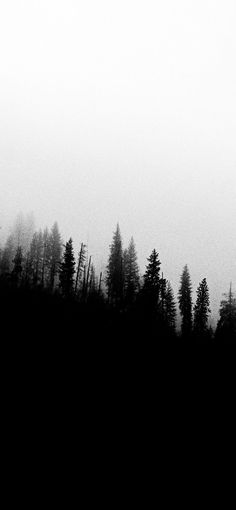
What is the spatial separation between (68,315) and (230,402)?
13.7m

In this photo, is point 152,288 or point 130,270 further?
point 130,270

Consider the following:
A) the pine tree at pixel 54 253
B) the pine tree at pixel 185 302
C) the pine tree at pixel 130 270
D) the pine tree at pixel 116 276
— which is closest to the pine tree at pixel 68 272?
the pine tree at pixel 54 253

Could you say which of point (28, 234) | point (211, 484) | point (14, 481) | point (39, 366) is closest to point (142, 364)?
point (39, 366)

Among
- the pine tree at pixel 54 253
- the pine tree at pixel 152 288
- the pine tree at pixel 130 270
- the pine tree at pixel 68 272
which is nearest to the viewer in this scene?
the pine tree at pixel 152 288

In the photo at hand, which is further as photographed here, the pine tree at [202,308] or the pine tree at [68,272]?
the pine tree at [202,308]

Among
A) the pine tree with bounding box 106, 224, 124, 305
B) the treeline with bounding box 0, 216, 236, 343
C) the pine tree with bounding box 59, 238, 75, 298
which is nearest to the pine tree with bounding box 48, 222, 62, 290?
the treeline with bounding box 0, 216, 236, 343

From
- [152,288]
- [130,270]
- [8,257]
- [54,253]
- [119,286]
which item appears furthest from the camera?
[8,257]

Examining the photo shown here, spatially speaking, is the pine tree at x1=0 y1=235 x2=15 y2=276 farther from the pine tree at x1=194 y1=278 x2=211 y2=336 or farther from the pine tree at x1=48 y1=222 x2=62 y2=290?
the pine tree at x1=194 y1=278 x2=211 y2=336

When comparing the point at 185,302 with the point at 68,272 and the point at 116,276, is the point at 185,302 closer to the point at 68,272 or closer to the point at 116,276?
the point at 116,276

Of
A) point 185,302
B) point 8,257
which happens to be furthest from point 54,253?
point 185,302

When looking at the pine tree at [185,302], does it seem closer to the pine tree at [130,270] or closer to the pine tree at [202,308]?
the pine tree at [202,308]

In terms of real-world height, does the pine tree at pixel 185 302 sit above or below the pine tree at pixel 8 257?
below

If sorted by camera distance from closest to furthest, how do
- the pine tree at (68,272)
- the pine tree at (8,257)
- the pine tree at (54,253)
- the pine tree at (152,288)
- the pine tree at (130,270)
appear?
the pine tree at (152,288) < the pine tree at (68,272) < the pine tree at (130,270) < the pine tree at (8,257) < the pine tree at (54,253)

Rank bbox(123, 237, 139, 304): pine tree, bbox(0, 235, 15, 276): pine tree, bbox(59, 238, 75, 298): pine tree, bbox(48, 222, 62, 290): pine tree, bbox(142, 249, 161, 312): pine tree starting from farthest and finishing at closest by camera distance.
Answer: bbox(48, 222, 62, 290): pine tree → bbox(0, 235, 15, 276): pine tree → bbox(123, 237, 139, 304): pine tree → bbox(59, 238, 75, 298): pine tree → bbox(142, 249, 161, 312): pine tree
